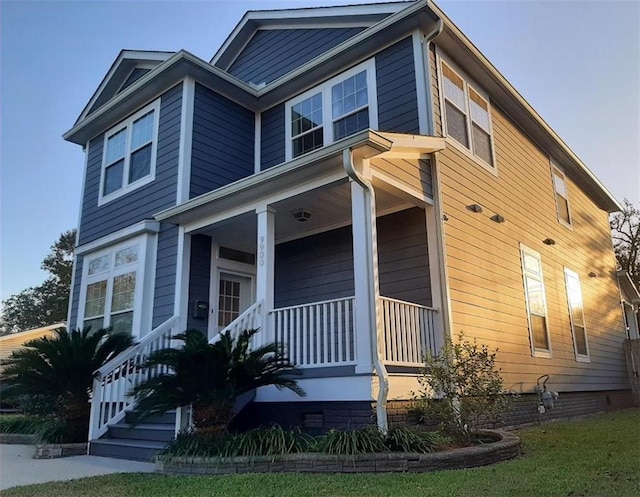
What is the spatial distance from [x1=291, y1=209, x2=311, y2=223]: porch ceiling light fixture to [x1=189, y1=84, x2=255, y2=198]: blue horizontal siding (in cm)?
199

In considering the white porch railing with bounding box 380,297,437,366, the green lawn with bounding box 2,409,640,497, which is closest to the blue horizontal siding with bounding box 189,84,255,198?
the white porch railing with bounding box 380,297,437,366

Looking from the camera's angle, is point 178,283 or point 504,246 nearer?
point 178,283

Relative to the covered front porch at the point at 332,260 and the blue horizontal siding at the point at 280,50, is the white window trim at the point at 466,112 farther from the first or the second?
the blue horizontal siding at the point at 280,50

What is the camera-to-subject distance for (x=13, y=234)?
337 inches

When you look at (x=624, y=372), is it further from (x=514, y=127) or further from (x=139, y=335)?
(x=139, y=335)

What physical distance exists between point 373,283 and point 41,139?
28.3ft

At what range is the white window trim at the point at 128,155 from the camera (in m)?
9.18

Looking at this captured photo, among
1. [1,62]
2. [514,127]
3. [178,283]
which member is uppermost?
[514,127]

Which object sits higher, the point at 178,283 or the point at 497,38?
the point at 497,38

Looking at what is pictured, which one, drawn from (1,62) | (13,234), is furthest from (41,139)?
(1,62)

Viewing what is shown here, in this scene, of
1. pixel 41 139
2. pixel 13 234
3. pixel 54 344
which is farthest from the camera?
pixel 41 139

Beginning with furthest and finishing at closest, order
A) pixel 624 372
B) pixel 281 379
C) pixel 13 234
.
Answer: pixel 624 372 < pixel 13 234 < pixel 281 379

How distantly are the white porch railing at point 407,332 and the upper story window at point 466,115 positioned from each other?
9.76 feet

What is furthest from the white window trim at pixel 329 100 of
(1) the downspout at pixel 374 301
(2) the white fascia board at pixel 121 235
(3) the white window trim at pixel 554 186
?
(3) the white window trim at pixel 554 186
